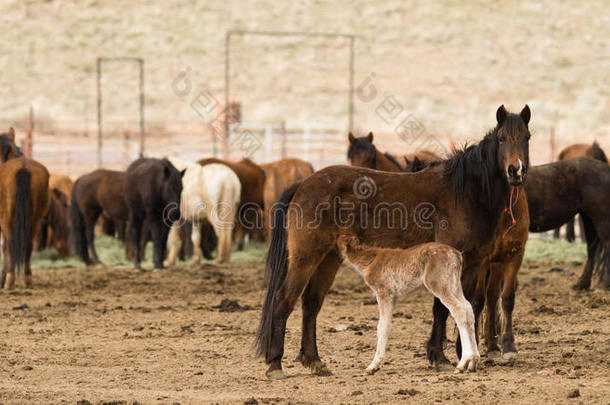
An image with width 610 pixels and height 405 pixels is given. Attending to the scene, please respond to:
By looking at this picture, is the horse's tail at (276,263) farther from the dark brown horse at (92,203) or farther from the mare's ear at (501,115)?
the dark brown horse at (92,203)

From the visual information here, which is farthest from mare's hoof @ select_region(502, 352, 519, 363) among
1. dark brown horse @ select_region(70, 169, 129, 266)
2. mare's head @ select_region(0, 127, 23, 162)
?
dark brown horse @ select_region(70, 169, 129, 266)

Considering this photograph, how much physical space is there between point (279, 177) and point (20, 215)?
6.89m

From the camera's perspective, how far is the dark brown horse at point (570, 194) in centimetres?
1161

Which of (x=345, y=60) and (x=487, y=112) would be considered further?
(x=345, y=60)

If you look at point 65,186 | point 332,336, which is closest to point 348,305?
point 332,336

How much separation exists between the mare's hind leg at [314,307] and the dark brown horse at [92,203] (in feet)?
33.6

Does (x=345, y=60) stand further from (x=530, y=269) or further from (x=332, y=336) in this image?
(x=332, y=336)

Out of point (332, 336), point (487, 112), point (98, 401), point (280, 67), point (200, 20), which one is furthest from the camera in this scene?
point (200, 20)

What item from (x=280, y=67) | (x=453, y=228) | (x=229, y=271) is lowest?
(x=229, y=271)

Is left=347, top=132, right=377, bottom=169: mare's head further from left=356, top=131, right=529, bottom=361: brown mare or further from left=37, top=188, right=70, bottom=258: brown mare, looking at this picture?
left=37, top=188, right=70, bottom=258: brown mare

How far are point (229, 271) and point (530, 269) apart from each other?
5150mm

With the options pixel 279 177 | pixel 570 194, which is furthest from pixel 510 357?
pixel 279 177

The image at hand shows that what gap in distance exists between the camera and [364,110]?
4997 centimetres

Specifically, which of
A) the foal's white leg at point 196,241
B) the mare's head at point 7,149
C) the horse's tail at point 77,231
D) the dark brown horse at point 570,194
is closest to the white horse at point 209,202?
the foal's white leg at point 196,241
